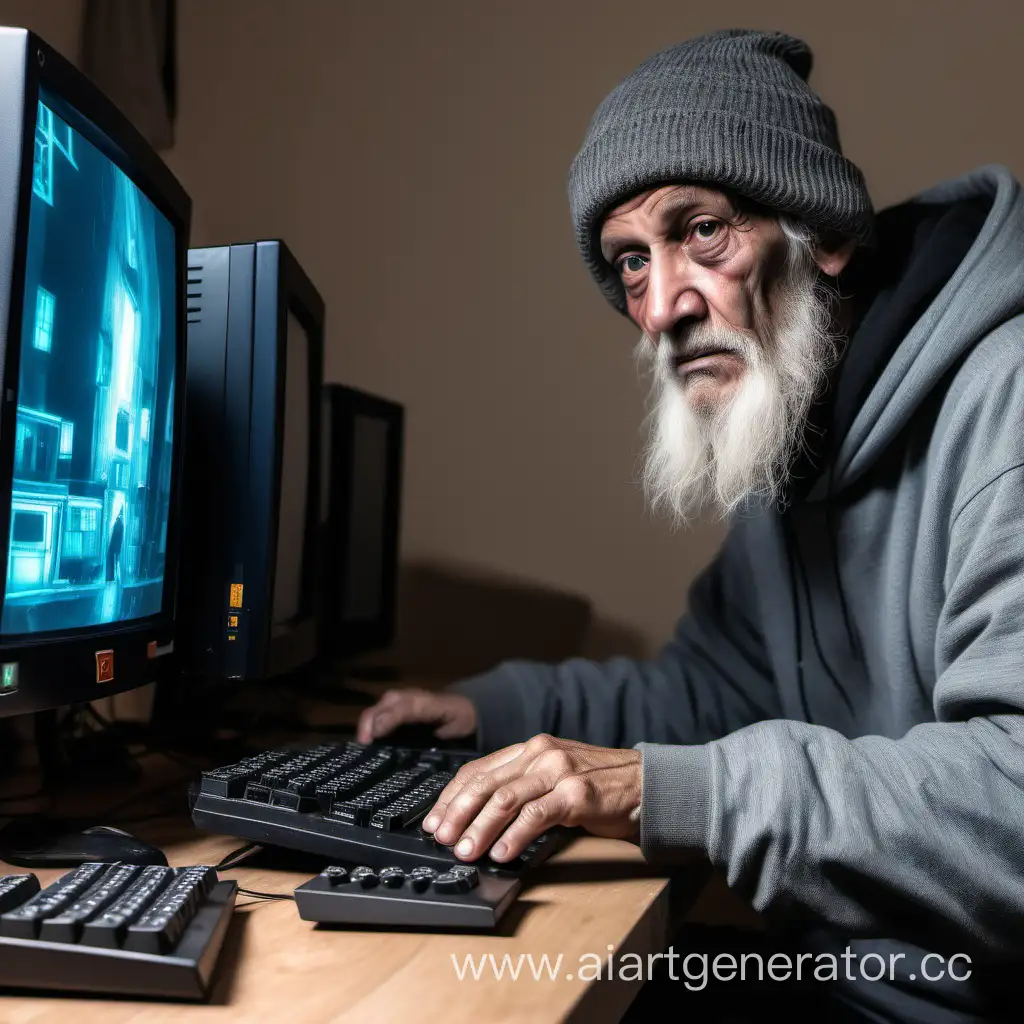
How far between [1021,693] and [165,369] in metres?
0.75

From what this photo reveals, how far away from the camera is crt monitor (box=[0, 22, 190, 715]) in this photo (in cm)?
59

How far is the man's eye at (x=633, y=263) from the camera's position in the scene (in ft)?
4.00

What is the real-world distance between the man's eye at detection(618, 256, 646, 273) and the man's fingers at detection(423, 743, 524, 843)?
27.3 inches

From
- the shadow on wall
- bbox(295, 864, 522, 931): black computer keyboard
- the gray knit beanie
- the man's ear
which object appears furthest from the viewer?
the shadow on wall

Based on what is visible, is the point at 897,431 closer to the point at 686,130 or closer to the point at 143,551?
the point at 686,130

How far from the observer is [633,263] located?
1229mm

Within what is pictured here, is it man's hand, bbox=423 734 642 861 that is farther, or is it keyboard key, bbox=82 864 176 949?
man's hand, bbox=423 734 642 861

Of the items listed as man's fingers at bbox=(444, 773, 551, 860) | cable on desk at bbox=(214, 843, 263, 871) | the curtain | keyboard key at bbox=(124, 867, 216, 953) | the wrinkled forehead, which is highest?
the curtain

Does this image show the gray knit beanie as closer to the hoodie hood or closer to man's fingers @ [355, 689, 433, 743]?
the hoodie hood

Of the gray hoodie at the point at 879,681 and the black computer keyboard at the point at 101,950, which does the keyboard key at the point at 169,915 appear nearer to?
the black computer keyboard at the point at 101,950

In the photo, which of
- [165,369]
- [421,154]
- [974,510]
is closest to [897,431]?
[974,510]

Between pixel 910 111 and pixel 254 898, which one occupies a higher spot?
pixel 910 111

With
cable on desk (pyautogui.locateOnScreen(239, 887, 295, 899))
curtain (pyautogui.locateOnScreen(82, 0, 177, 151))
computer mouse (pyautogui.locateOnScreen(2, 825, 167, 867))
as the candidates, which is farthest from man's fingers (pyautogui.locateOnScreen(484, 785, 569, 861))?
curtain (pyautogui.locateOnScreen(82, 0, 177, 151))

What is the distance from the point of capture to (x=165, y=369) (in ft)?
2.83
